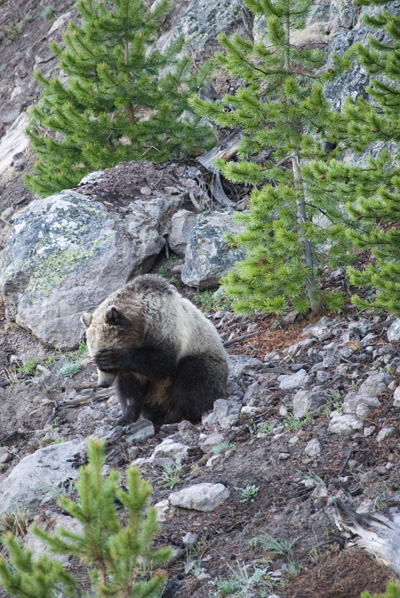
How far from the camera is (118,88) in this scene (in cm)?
1116

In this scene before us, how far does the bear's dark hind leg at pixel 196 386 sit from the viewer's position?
6695 mm

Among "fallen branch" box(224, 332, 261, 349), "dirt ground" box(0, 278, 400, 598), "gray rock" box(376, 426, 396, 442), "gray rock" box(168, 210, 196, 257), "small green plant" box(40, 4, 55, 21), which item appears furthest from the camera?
"small green plant" box(40, 4, 55, 21)

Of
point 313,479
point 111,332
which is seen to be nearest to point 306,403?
point 313,479

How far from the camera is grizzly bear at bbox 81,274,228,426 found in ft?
21.5

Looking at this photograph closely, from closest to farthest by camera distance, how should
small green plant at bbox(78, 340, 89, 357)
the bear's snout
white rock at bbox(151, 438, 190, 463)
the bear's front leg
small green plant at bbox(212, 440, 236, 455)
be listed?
small green plant at bbox(212, 440, 236, 455)
white rock at bbox(151, 438, 190, 463)
the bear's front leg
the bear's snout
small green plant at bbox(78, 340, 89, 357)

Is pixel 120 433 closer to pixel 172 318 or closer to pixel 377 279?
pixel 172 318

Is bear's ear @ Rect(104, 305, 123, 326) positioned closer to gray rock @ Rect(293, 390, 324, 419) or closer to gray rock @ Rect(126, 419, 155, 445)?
gray rock @ Rect(126, 419, 155, 445)

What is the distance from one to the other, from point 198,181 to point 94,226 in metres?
2.38

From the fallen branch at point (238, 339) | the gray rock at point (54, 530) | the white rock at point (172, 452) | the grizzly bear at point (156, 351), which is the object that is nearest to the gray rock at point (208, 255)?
the fallen branch at point (238, 339)

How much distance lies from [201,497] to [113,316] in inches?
90.1

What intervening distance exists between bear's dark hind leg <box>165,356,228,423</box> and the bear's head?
0.58 metres

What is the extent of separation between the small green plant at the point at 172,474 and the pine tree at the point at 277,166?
7.82 ft

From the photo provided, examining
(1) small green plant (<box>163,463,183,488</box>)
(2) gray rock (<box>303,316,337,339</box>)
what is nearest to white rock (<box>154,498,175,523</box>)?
(1) small green plant (<box>163,463,183,488</box>)

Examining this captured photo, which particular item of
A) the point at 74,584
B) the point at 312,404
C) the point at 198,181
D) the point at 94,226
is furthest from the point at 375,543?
the point at 198,181
